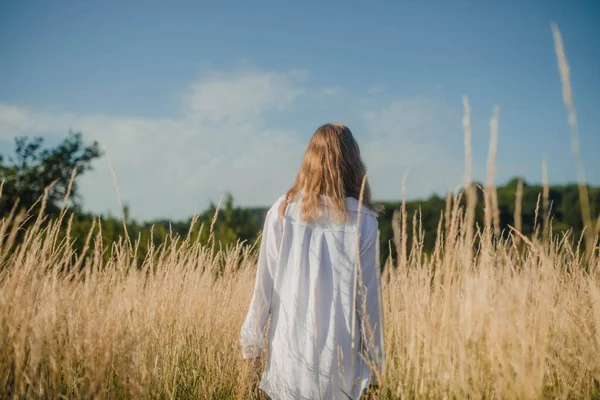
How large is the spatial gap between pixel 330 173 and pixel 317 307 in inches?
27.3

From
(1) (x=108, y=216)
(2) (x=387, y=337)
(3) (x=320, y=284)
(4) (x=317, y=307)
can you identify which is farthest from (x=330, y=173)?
(1) (x=108, y=216)

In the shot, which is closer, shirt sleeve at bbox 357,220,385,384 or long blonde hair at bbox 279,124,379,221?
shirt sleeve at bbox 357,220,385,384

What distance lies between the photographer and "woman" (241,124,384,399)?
6.51ft

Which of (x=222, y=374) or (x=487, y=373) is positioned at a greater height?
(x=487, y=373)

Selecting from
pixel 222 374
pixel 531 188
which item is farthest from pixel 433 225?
pixel 222 374

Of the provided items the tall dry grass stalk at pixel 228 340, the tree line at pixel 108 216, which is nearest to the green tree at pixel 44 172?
the tree line at pixel 108 216

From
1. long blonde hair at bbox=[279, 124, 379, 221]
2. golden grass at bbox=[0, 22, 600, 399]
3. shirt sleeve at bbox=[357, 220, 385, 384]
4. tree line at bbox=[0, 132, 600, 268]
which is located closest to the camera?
golden grass at bbox=[0, 22, 600, 399]

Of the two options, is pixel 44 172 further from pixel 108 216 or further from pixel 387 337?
pixel 387 337

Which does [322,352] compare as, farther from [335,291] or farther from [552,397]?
[552,397]

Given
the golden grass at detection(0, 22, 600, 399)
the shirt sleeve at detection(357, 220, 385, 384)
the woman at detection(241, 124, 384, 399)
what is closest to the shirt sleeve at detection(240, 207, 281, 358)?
the woman at detection(241, 124, 384, 399)

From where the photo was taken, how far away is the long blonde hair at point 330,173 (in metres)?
2.04

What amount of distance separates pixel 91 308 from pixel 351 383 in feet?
5.18

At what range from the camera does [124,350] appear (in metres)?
1.89

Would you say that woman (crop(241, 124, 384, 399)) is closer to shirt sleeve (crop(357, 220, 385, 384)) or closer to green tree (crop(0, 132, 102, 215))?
shirt sleeve (crop(357, 220, 385, 384))
